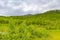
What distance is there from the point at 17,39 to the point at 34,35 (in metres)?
11.1

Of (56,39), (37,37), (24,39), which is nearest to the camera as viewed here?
(24,39)

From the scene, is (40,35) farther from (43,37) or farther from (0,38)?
(0,38)

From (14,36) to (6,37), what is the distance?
1.09 meters

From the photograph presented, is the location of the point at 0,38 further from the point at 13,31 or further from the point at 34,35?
the point at 34,35

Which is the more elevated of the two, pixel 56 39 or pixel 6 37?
pixel 6 37

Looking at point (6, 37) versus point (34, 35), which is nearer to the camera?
point (6, 37)

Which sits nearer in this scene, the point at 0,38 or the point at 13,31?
the point at 0,38

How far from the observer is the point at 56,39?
43312mm

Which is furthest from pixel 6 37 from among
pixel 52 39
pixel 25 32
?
pixel 52 39

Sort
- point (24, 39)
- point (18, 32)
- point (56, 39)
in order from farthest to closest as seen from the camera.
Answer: point (56, 39) < point (18, 32) < point (24, 39)

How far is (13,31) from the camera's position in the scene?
108 ft

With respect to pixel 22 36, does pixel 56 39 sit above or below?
below

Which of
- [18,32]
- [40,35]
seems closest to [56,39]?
[40,35]

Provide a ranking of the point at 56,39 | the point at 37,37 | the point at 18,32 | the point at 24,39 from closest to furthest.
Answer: the point at 24,39
the point at 18,32
the point at 37,37
the point at 56,39
